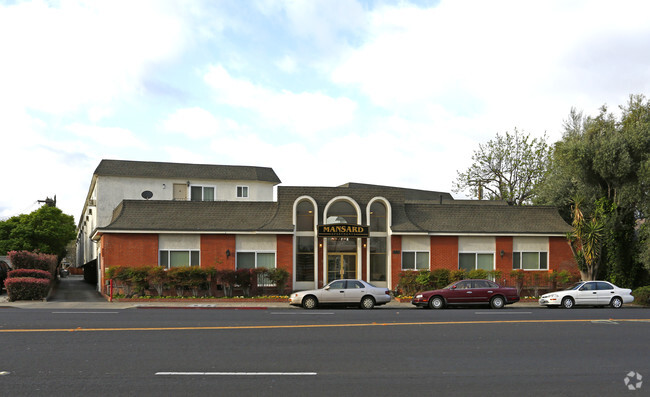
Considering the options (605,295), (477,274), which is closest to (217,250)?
(477,274)

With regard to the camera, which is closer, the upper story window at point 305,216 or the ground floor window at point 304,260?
the ground floor window at point 304,260

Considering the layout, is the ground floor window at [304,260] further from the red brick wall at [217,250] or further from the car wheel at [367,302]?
the car wheel at [367,302]

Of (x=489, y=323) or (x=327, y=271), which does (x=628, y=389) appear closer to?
(x=489, y=323)

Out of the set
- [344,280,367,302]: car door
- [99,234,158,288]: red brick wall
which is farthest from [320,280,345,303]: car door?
[99,234,158,288]: red brick wall

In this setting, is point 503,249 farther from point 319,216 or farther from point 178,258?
point 178,258

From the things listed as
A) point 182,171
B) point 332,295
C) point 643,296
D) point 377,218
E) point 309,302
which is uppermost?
point 182,171

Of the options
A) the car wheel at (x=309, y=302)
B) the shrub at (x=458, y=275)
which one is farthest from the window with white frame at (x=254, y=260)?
the shrub at (x=458, y=275)

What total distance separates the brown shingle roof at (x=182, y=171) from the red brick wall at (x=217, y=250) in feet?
56.8

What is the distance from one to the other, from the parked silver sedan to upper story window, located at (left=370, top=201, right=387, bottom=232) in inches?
337

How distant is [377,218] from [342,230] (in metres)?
2.52

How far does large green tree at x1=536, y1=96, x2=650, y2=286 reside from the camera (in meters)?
34.4

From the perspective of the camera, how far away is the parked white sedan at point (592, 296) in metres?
28.2

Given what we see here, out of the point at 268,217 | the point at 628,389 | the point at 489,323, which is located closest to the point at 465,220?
the point at 268,217

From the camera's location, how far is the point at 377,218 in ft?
113
